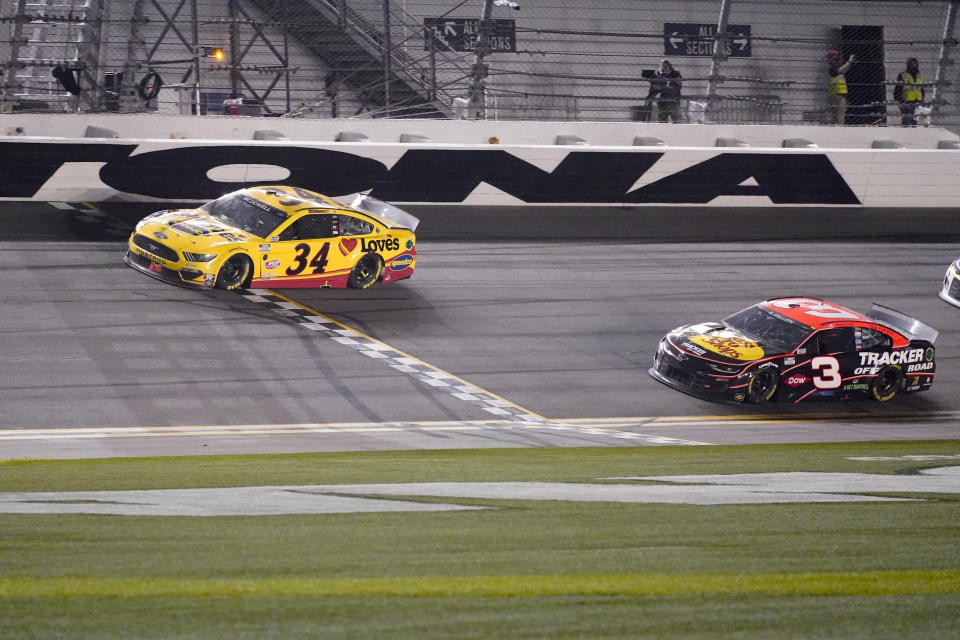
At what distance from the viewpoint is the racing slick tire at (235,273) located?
15938 mm

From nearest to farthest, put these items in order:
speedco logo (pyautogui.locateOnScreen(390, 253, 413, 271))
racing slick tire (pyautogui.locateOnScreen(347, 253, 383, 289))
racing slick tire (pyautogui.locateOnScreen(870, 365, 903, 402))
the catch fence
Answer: racing slick tire (pyautogui.locateOnScreen(870, 365, 903, 402))
racing slick tire (pyautogui.locateOnScreen(347, 253, 383, 289))
speedco logo (pyautogui.locateOnScreen(390, 253, 413, 271))
the catch fence

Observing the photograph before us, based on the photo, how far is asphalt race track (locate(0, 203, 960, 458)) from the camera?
11.7m

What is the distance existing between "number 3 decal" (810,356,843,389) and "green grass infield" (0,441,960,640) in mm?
7643

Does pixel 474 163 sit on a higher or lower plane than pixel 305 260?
higher

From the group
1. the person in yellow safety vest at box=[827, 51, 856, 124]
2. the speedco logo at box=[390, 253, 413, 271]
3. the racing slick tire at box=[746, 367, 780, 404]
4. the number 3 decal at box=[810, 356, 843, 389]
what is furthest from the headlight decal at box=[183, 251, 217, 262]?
the person in yellow safety vest at box=[827, 51, 856, 124]

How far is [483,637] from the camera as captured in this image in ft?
9.72

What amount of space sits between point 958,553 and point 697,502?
52.8 inches

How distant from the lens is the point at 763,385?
13852 millimetres

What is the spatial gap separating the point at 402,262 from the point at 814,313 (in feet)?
19.8

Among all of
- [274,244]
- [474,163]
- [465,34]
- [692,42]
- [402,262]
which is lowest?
[402,262]

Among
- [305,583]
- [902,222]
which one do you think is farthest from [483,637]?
[902,222]

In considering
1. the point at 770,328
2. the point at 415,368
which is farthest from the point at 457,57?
the point at 770,328

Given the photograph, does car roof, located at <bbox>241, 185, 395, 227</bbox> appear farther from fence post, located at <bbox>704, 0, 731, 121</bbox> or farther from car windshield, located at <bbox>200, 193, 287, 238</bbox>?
fence post, located at <bbox>704, 0, 731, 121</bbox>

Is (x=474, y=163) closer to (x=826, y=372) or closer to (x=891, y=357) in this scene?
(x=826, y=372)
